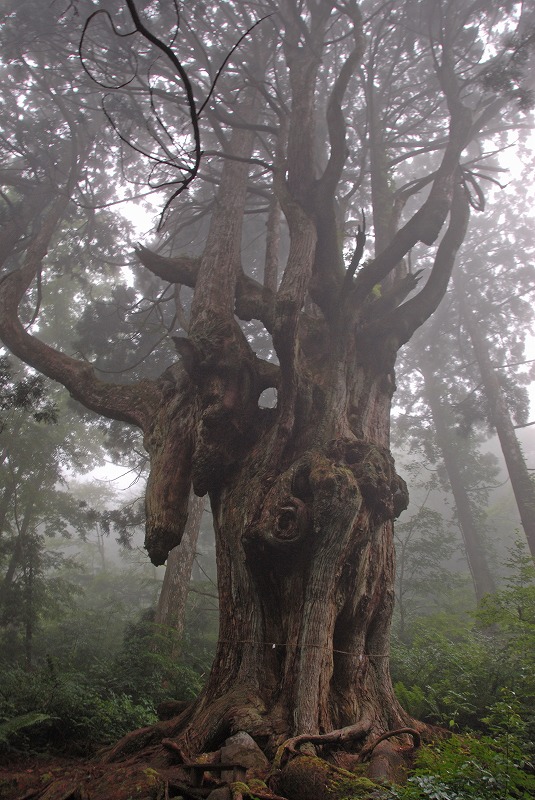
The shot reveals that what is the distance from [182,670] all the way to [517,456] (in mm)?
9547

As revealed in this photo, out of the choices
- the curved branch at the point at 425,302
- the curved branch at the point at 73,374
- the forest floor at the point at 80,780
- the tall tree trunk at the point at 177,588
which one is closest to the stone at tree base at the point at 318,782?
the forest floor at the point at 80,780

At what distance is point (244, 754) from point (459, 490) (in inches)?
580

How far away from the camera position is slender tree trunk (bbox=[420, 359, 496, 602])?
14492 mm

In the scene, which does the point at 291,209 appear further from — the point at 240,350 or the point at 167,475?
the point at 167,475

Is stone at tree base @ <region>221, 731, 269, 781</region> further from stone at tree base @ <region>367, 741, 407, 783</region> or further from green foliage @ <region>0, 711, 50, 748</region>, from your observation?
green foliage @ <region>0, 711, 50, 748</region>

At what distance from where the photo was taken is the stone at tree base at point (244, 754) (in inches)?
114

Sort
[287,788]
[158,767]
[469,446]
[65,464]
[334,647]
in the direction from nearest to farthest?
[287,788] < [158,767] < [334,647] < [65,464] < [469,446]

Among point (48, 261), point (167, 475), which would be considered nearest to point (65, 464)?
point (48, 261)

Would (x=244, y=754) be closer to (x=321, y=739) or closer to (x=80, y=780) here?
(x=321, y=739)

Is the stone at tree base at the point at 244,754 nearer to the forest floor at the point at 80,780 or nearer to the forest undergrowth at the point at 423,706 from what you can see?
the forest floor at the point at 80,780

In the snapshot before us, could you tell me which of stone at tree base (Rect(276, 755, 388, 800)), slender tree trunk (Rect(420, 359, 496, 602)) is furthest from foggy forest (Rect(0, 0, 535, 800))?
slender tree trunk (Rect(420, 359, 496, 602))

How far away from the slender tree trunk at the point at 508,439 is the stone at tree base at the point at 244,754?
891cm

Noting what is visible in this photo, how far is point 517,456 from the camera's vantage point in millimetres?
11812

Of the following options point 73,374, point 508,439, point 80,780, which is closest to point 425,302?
point 73,374
